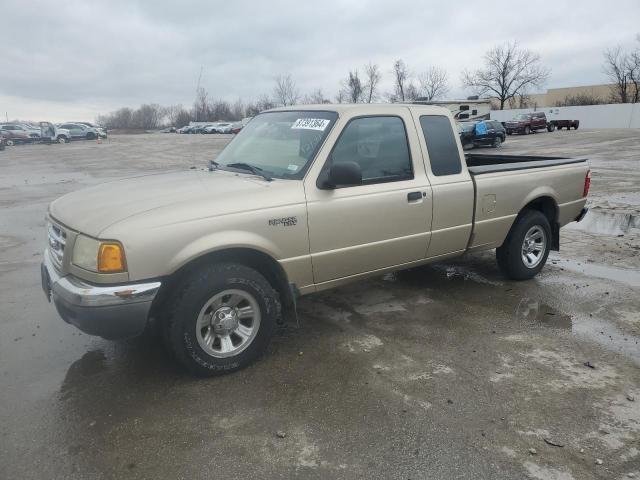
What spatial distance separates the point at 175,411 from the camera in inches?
125

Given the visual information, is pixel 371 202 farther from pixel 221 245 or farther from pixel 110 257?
pixel 110 257

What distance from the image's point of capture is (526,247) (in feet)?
18.3

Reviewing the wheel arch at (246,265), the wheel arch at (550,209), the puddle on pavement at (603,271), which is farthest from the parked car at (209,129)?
the wheel arch at (246,265)

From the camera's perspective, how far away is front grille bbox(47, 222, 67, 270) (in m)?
3.47

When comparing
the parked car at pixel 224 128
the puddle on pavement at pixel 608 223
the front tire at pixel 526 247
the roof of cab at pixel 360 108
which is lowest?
the puddle on pavement at pixel 608 223

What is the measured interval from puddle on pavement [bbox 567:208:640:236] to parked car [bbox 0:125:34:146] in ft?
160

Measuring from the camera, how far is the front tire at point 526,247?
5.37 meters

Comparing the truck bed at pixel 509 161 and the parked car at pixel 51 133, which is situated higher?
the parked car at pixel 51 133

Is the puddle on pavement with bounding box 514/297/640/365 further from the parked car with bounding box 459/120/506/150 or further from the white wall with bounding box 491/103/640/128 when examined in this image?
the white wall with bounding box 491/103/640/128

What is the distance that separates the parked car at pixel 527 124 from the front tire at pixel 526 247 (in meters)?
37.3

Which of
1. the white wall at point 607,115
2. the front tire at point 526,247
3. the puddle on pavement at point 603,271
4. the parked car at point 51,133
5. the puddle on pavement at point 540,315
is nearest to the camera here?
the puddle on pavement at point 540,315

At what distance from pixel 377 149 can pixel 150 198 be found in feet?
6.29

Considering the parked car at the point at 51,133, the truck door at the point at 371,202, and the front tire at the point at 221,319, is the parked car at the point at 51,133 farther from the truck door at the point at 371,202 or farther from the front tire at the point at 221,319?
the front tire at the point at 221,319

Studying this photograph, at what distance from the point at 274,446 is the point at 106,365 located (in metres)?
1.67
